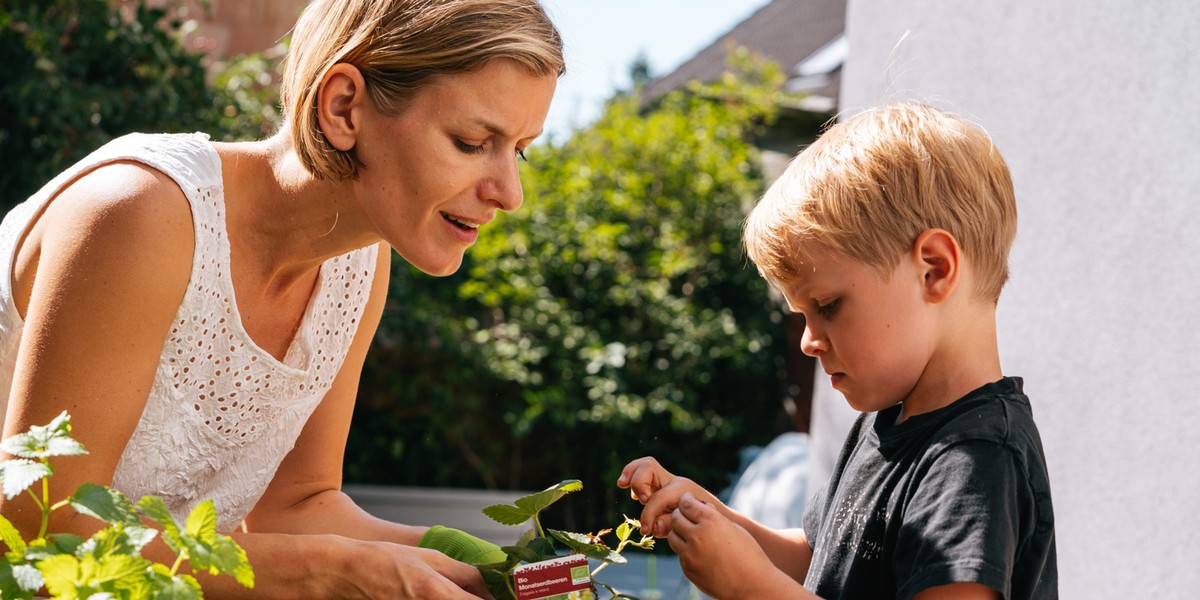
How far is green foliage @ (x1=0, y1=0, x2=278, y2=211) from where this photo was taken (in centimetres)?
438

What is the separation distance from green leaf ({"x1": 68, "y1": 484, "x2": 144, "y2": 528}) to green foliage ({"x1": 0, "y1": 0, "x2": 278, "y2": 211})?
382 cm

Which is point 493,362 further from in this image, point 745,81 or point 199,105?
point 745,81

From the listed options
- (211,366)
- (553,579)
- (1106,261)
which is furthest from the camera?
(1106,261)

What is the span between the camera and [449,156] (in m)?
1.65

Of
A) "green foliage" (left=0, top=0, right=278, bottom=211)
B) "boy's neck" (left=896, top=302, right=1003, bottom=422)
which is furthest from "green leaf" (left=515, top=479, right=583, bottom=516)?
"green foliage" (left=0, top=0, right=278, bottom=211)

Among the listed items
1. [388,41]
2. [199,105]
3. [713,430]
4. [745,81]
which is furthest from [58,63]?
[745,81]

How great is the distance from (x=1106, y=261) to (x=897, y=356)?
2.77 feet

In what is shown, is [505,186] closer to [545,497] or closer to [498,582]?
[545,497]

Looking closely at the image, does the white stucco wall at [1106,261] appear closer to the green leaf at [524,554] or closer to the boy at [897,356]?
the boy at [897,356]

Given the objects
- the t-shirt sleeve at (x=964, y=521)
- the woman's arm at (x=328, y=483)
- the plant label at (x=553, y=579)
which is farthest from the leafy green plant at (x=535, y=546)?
the t-shirt sleeve at (x=964, y=521)

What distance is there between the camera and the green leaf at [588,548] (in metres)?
1.49

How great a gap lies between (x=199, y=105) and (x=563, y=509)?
311 cm

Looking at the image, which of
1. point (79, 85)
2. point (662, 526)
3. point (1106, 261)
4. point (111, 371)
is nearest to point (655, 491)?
point (662, 526)

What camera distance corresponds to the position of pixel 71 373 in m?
1.48
